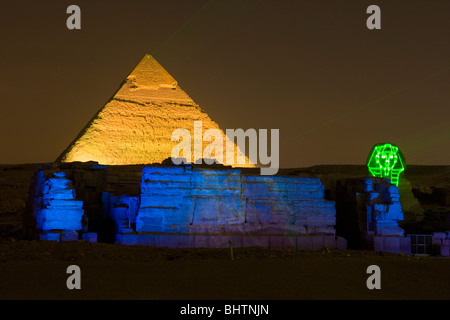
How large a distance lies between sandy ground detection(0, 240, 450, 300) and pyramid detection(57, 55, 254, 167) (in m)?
46.5

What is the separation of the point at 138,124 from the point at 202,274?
51.7 meters

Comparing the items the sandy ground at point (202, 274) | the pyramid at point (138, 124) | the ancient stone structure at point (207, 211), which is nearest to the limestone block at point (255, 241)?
the ancient stone structure at point (207, 211)

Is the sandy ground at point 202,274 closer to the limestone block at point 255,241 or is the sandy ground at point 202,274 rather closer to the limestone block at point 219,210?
the limestone block at point 255,241

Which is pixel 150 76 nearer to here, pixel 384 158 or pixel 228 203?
pixel 384 158

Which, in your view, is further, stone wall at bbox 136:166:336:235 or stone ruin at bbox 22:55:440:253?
stone wall at bbox 136:166:336:235

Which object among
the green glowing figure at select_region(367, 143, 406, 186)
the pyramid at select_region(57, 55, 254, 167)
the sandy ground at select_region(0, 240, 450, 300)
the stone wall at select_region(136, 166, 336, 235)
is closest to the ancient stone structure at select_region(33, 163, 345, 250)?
the stone wall at select_region(136, 166, 336, 235)

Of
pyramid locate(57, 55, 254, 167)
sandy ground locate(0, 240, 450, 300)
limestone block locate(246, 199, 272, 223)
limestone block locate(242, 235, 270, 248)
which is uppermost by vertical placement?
pyramid locate(57, 55, 254, 167)

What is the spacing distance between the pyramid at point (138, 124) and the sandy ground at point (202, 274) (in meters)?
46.5

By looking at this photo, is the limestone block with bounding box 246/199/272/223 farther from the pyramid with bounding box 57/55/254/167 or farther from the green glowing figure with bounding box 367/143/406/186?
the pyramid with bounding box 57/55/254/167

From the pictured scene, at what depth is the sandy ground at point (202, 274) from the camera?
739cm

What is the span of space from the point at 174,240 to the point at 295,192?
2.89 m

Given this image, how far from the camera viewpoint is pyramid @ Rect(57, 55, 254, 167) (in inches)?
2303
